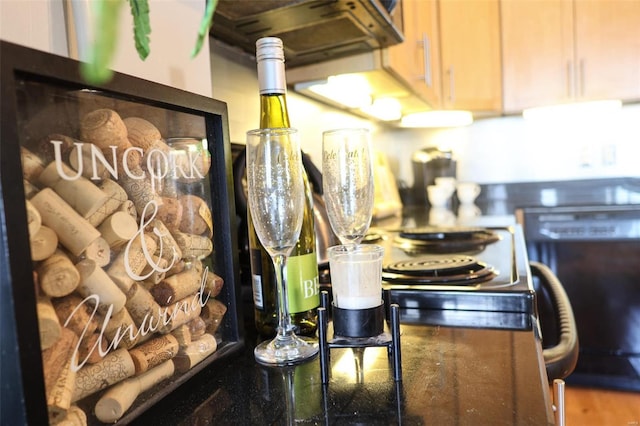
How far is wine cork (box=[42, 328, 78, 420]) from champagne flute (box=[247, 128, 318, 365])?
214 millimetres

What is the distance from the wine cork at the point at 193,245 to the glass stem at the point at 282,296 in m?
0.07

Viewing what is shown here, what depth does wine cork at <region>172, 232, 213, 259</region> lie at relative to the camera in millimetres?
474

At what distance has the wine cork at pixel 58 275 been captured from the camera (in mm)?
320

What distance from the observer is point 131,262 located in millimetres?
402

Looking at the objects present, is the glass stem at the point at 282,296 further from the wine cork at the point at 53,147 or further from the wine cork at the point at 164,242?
the wine cork at the point at 53,147

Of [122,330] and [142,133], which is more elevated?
[142,133]

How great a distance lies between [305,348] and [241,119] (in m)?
0.64

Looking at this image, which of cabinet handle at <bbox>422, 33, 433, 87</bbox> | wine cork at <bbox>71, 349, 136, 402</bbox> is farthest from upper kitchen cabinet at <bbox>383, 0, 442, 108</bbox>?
wine cork at <bbox>71, 349, 136, 402</bbox>

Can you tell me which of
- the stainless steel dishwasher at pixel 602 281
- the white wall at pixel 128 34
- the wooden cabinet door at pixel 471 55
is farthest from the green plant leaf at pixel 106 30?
the wooden cabinet door at pixel 471 55

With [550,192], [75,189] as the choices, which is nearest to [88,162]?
[75,189]

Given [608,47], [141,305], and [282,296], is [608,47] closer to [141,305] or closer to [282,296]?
[282,296]

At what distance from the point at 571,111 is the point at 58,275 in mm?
2768

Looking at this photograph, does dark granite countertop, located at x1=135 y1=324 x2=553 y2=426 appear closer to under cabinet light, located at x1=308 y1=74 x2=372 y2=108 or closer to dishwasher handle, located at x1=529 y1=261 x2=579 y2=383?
dishwasher handle, located at x1=529 y1=261 x2=579 y2=383

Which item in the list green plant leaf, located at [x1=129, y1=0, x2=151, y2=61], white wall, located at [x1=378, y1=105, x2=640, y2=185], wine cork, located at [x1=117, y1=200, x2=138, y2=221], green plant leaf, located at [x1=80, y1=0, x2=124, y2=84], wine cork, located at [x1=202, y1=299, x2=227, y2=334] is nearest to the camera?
green plant leaf, located at [x1=80, y1=0, x2=124, y2=84]
